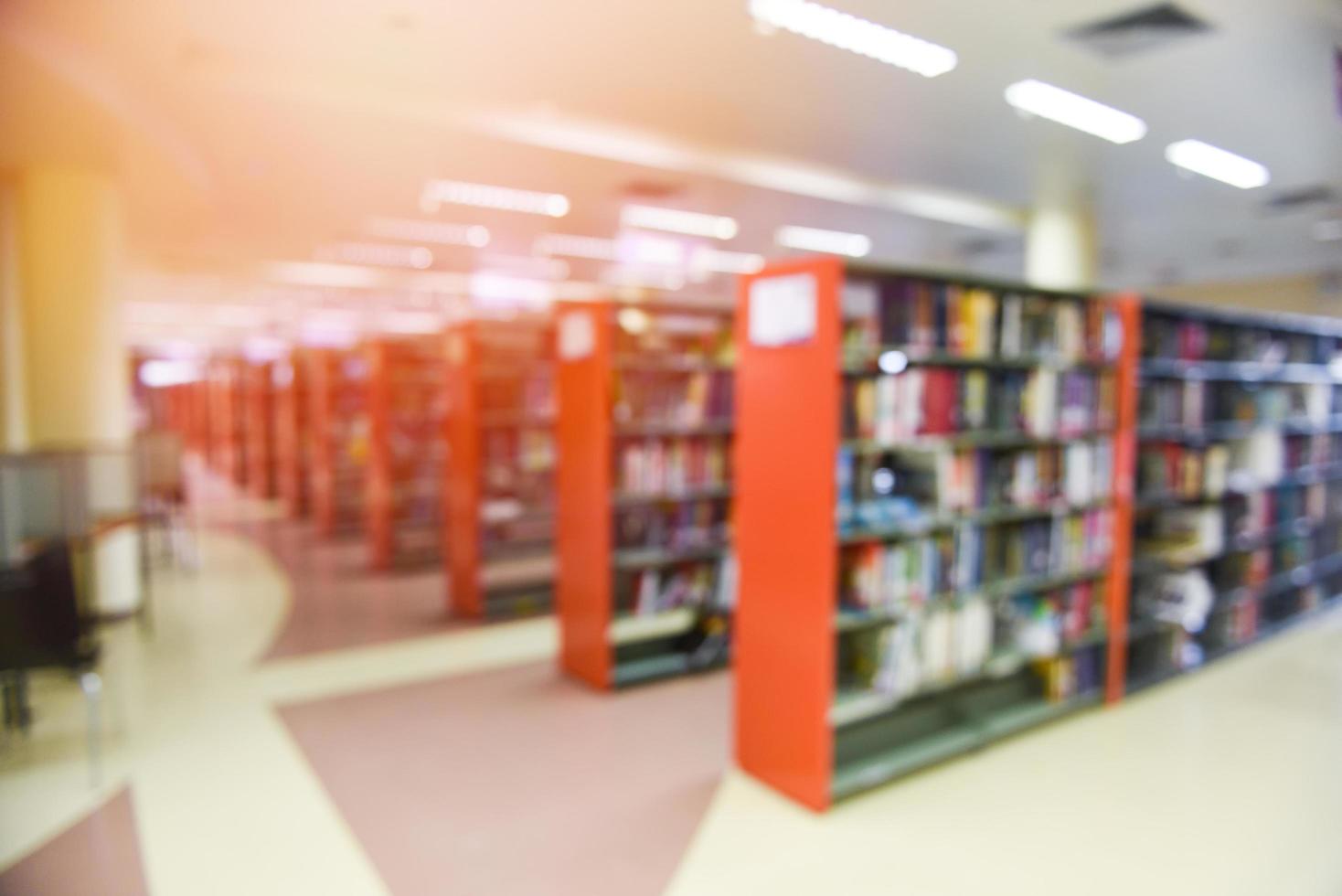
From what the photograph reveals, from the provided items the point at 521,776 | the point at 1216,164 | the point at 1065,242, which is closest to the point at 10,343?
the point at 521,776

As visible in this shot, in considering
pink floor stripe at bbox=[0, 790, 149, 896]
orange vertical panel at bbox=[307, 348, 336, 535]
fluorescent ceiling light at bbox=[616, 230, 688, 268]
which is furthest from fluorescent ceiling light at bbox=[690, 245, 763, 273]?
pink floor stripe at bbox=[0, 790, 149, 896]

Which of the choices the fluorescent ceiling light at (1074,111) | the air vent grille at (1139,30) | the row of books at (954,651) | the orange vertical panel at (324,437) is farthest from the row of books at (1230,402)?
the orange vertical panel at (324,437)

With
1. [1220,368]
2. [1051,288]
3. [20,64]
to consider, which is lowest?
[1220,368]

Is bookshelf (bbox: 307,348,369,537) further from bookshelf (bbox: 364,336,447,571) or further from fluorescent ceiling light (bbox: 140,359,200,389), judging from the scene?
fluorescent ceiling light (bbox: 140,359,200,389)

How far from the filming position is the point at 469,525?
6.08 metres

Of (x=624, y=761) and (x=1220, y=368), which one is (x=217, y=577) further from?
(x=1220, y=368)

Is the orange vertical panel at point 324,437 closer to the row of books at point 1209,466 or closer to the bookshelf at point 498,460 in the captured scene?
the bookshelf at point 498,460

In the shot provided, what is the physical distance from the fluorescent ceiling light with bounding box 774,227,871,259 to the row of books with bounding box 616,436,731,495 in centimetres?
419

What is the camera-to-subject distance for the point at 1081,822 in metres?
3.17

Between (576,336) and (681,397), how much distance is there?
2.59 feet

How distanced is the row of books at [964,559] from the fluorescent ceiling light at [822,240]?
16.0 feet

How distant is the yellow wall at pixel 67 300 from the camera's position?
569 cm

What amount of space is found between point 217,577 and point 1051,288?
24.7ft

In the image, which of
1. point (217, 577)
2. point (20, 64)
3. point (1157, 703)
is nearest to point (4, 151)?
point (20, 64)
